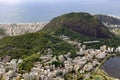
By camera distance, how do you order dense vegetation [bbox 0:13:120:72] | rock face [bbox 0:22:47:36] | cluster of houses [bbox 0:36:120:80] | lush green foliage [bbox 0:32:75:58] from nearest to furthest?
cluster of houses [bbox 0:36:120:80] < dense vegetation [bbox 0:13:120:72] < lush green foliage [bbox 0:32:75:58] < rock face [bbox 0:22:47:36]

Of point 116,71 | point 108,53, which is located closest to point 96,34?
point 108,53

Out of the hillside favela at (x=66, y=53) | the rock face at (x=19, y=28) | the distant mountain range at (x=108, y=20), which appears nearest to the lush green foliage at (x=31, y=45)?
the hillside favela at (x=66, y=53)

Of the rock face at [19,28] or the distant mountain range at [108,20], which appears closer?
the rock face at [19,28]

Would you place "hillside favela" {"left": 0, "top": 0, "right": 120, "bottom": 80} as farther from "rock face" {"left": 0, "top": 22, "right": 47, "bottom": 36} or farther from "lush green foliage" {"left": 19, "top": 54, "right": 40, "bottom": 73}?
"rock face" {"left": 0, "top": 22, "right": 47, "bottom": 36}

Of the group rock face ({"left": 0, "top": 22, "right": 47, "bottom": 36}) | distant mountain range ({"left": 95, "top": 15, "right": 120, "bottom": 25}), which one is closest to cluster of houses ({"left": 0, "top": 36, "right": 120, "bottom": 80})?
distant mountain range ({"left": 95, "top": 15, "right": 120, "bottom": 25})

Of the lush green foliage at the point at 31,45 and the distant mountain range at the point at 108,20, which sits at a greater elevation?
the lush green foliage at the point at 31,45

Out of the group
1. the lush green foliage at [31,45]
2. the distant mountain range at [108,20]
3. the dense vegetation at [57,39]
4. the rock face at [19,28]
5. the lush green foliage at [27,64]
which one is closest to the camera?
the lush green foliage at [27,64]

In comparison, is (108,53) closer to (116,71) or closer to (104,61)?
Answer: (104,61)

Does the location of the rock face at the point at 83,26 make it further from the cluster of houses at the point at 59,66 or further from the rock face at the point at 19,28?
the rock face at the point at 19,28
